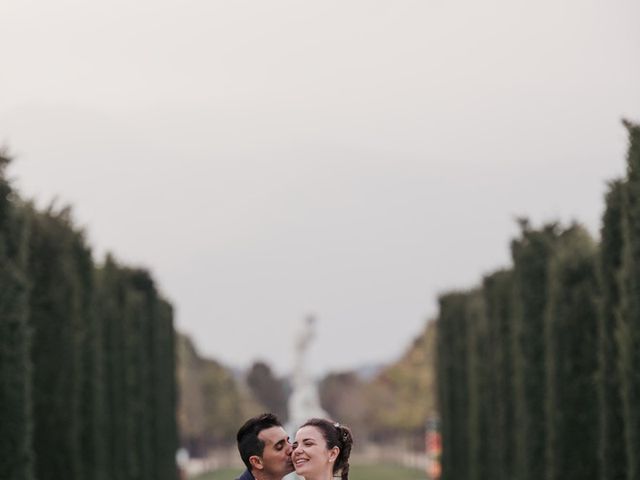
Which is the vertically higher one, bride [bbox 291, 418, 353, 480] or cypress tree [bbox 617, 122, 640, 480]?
cypress tree [bbox 617, 122, 640, 480]

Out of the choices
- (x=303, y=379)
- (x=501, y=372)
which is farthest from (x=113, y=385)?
(x=303, y=379)

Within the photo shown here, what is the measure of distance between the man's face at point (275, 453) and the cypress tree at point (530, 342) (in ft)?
72.2

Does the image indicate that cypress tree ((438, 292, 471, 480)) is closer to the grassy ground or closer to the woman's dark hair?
the grassy ground

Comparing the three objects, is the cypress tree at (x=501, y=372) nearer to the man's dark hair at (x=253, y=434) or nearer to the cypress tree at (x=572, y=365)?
the cypress tree at (x=572, y=365)

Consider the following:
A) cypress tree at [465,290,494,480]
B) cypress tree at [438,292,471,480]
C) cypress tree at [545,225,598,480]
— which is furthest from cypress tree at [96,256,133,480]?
cypress tree at [438,292,471,480]

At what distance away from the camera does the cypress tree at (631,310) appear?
1998cm

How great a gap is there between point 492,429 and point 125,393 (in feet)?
28.7

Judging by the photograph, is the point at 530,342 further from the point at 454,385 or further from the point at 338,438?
the point at 338,438

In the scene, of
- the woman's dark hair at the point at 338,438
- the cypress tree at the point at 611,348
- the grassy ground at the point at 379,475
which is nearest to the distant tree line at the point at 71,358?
the cypress tree at the point at 611,348

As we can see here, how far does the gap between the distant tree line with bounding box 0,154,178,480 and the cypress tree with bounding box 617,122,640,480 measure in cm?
770

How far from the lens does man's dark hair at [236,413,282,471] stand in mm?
7285

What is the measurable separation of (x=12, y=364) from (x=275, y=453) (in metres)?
13.8

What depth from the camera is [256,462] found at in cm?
728

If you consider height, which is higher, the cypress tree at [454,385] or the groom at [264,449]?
the cypress tree at [454,385]
